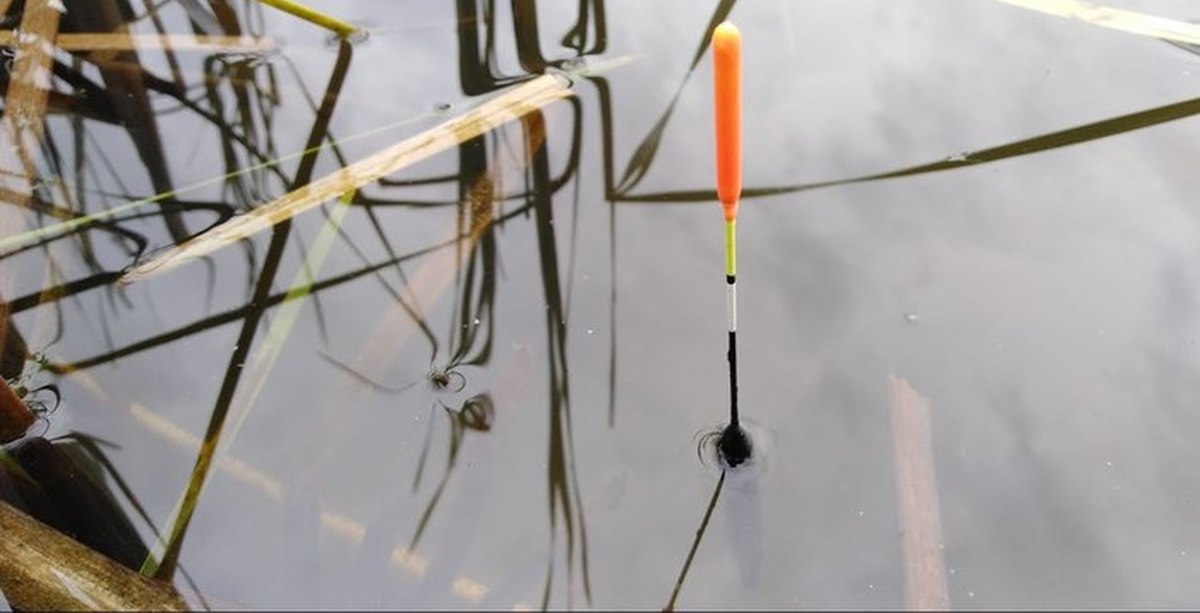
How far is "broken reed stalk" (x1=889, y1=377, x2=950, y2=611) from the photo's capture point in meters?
2.00

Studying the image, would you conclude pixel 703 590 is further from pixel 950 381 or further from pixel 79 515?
pixel 79 515

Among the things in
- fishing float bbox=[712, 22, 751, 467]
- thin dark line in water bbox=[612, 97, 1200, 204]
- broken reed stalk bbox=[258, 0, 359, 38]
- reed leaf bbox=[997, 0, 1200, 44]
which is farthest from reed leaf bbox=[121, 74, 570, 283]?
reed leaf bbox=[997, 0, 1200, 44]

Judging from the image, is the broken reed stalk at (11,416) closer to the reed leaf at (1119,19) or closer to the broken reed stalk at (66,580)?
the broken reed stalk at (66,580)

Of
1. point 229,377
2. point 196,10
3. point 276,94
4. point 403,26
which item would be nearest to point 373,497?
point 229,377

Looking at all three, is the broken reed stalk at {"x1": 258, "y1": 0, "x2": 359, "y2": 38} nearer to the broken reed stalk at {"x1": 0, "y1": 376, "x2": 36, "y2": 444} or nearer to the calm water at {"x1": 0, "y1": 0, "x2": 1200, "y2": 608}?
the calm water at {"x1": 0, "y1": 0, "x2": 1200, "y2": 608}

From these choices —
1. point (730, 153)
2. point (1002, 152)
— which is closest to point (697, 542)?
point (730, 153)

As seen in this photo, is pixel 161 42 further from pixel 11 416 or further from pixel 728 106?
pixel 728 106

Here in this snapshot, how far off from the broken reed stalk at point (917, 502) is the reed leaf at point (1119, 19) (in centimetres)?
149

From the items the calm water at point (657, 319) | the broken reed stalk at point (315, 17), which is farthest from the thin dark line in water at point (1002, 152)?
the broken reed stalk at point (315, 17)

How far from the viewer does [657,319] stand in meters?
2.46

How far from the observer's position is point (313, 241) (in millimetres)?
2721

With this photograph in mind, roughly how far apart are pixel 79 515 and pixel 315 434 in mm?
525

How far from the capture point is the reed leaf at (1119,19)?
2922 mm

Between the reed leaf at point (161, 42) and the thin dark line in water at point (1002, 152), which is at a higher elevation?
the reed leaf at point (161, 42)
